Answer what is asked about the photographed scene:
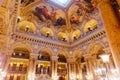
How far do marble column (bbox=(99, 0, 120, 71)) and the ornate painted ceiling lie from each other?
10355 millimetres

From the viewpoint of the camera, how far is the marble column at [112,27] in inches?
106

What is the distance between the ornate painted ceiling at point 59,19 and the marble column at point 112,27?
10.4m

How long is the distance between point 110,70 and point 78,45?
5.57 meters

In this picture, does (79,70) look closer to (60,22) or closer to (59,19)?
(60,22)

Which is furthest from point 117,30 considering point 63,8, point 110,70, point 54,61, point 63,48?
point 63,8

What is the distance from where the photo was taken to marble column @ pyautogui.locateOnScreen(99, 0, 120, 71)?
270 centimetres

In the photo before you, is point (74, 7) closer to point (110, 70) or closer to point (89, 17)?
point (89, 17)

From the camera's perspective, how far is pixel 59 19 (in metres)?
16.8

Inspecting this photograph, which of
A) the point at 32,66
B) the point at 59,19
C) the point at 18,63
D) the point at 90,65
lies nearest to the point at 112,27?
the point at 90,65

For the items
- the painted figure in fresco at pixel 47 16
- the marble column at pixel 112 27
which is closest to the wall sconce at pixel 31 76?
the painted figure in fresco at pixel 47 16

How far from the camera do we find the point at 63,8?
53.6 ft

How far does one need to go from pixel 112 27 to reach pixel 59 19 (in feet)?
46.5

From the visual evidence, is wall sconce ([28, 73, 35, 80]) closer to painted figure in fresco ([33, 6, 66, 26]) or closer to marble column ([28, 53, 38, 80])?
marble column ([28, 53, 38, 80])

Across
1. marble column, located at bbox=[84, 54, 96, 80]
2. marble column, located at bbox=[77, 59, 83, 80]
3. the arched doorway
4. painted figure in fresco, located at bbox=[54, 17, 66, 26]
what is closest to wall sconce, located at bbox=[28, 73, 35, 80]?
the arched doorway
